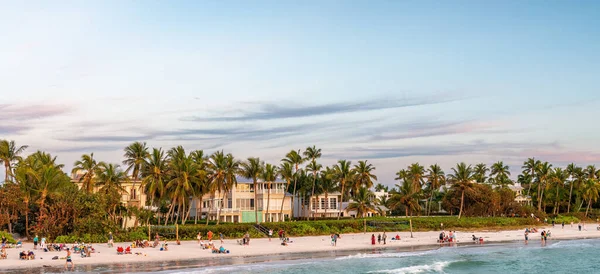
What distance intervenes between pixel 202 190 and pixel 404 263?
112 feet

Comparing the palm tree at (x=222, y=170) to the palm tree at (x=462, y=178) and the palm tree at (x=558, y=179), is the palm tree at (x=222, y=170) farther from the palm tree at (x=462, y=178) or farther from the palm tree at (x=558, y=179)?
the palm tree at (x=558, y=179)

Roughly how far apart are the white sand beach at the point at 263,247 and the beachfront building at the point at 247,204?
2078 cm

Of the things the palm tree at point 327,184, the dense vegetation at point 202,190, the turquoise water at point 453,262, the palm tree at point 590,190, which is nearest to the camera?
the turquoise water at point 453,262

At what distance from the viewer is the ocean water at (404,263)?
42812 mm

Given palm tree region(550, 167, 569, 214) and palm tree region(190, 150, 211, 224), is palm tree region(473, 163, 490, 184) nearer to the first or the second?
palm tree region(550, 167, 569, 214)

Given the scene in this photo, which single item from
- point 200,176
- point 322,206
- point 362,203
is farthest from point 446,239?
point 322,206

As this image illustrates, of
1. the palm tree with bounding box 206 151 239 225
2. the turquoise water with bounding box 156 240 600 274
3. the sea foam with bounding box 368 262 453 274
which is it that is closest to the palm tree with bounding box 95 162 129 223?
the palm tree with bounding box 206 151 239 225

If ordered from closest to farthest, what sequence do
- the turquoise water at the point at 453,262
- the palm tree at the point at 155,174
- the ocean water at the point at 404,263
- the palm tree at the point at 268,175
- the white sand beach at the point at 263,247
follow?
the ocean water at the point at 404,263
the turquoise water at the point at 453,262
the white sand beach at the point at 263,247
the palm tree at the point at 155,174
the palm tree at the point at 268,175

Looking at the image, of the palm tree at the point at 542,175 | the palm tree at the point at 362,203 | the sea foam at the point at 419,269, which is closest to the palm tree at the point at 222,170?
the palm tree at the point at 362,203

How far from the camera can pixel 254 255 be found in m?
52.8

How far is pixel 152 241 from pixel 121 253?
36.0 feet

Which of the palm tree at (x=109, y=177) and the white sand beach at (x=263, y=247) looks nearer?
the white sand beach at (x=263, y=247)

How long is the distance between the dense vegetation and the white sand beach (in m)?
2.99

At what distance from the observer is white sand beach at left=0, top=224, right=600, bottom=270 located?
45281 millimetres
